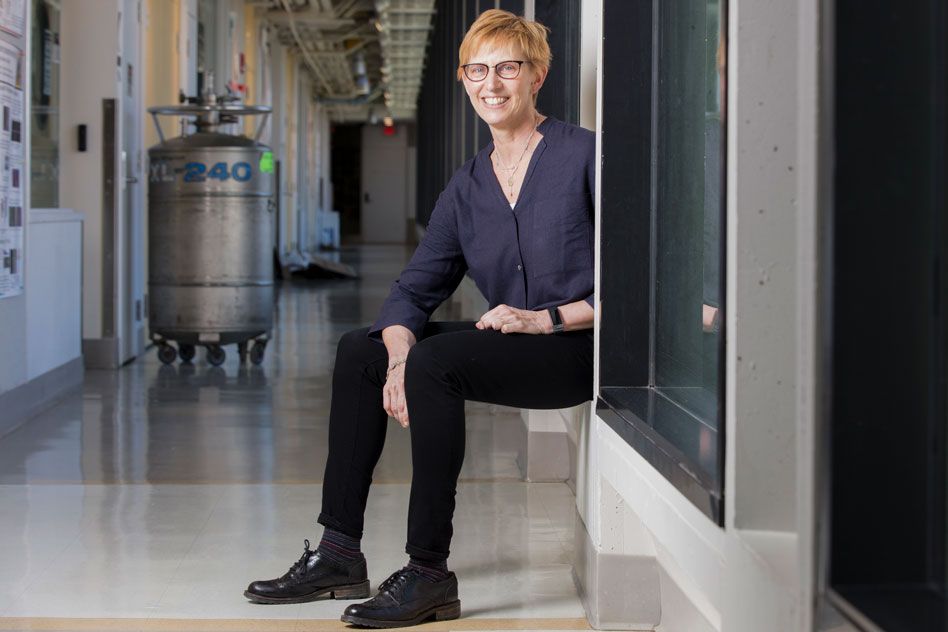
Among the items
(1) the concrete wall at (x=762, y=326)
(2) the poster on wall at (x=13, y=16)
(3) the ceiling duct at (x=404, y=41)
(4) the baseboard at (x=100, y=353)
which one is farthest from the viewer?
(3) the ceiling duct at (x=404, y=41)

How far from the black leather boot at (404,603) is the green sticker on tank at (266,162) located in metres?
4.78

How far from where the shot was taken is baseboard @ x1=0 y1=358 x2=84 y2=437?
4762mm

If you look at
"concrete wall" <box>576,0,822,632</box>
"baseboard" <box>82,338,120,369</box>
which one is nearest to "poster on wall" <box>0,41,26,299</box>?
"baseboard" <box>82,338,120,369</box>

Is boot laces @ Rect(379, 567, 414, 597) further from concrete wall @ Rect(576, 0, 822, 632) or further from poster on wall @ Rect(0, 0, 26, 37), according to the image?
poster on wall @ Rect(0, 0, 26, 37)

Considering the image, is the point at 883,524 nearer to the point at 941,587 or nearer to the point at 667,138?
the point at 941,587

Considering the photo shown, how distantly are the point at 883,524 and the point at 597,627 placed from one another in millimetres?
1391

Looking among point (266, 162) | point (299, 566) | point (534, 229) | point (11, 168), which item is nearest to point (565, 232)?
point (534, 229)

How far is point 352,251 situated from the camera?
24.3 metres

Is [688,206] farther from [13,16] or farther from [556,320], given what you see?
[13,16]

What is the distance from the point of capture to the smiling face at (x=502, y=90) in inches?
107

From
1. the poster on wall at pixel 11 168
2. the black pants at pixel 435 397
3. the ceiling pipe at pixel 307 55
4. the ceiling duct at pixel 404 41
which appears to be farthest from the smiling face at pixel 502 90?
the ceiling pipe at pixel 307 55

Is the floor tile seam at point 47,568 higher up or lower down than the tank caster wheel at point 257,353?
lower down

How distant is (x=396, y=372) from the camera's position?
2596 mm

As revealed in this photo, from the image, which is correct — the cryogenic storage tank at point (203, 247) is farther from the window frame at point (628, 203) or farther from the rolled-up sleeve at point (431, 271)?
the window frame at point (628, 203)
